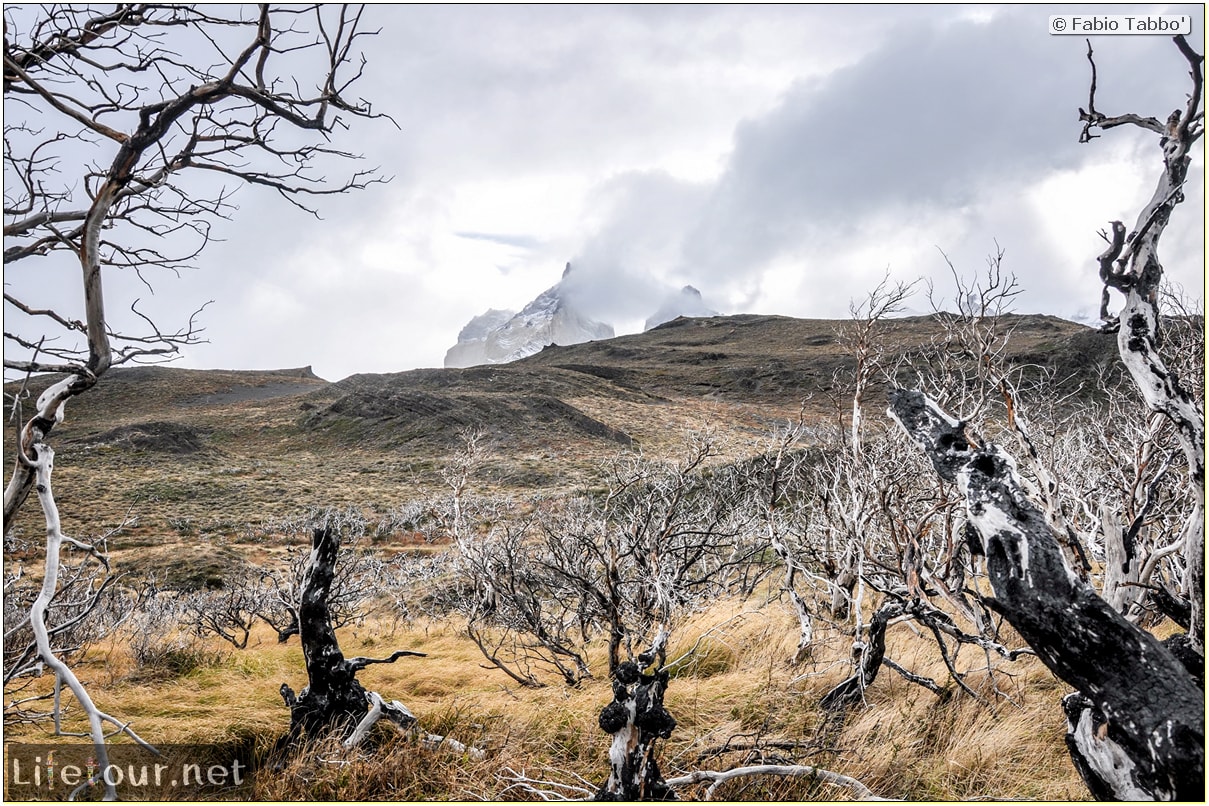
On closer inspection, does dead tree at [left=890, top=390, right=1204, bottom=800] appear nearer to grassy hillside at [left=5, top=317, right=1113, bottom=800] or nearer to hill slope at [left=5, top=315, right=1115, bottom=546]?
grassy hillside at [left=5, top=317, right=1113, bottom=800]

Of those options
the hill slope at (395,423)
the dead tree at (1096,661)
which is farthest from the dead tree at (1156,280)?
the hill slope at (395,423)

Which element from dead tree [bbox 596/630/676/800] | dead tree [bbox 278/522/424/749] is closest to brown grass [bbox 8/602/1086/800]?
dead tree [bbox 278/522/424/749]

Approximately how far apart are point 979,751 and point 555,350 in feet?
330

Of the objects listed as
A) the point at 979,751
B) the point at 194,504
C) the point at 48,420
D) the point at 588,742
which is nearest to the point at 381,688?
the point at 588,742

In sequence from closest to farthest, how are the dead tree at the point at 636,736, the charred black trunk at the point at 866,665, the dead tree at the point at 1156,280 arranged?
the dead tree at the point at 1156,280 < the dead tree at the point at 636,736 < the charred black trunk at the point at 866,665

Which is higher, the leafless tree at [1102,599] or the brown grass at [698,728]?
the leafless tree at [1102,599]

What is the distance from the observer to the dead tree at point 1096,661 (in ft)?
5.46

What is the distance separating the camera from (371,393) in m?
51.6

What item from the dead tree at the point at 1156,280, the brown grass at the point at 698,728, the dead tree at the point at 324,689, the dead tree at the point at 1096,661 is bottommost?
the brown grass at the point at 698,728

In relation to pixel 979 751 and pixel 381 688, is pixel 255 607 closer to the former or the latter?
pixel 381 688

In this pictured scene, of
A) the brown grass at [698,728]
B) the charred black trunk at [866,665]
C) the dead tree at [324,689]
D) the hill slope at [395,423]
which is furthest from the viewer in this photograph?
the hill slope at [395,423]

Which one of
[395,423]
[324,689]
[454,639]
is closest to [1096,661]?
[324,689]

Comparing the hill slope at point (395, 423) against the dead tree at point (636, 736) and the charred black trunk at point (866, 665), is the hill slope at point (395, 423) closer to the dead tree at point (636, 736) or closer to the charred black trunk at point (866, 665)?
the charred black trunk at point (866, 665)

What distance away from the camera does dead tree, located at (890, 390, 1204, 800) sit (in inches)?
65.5
